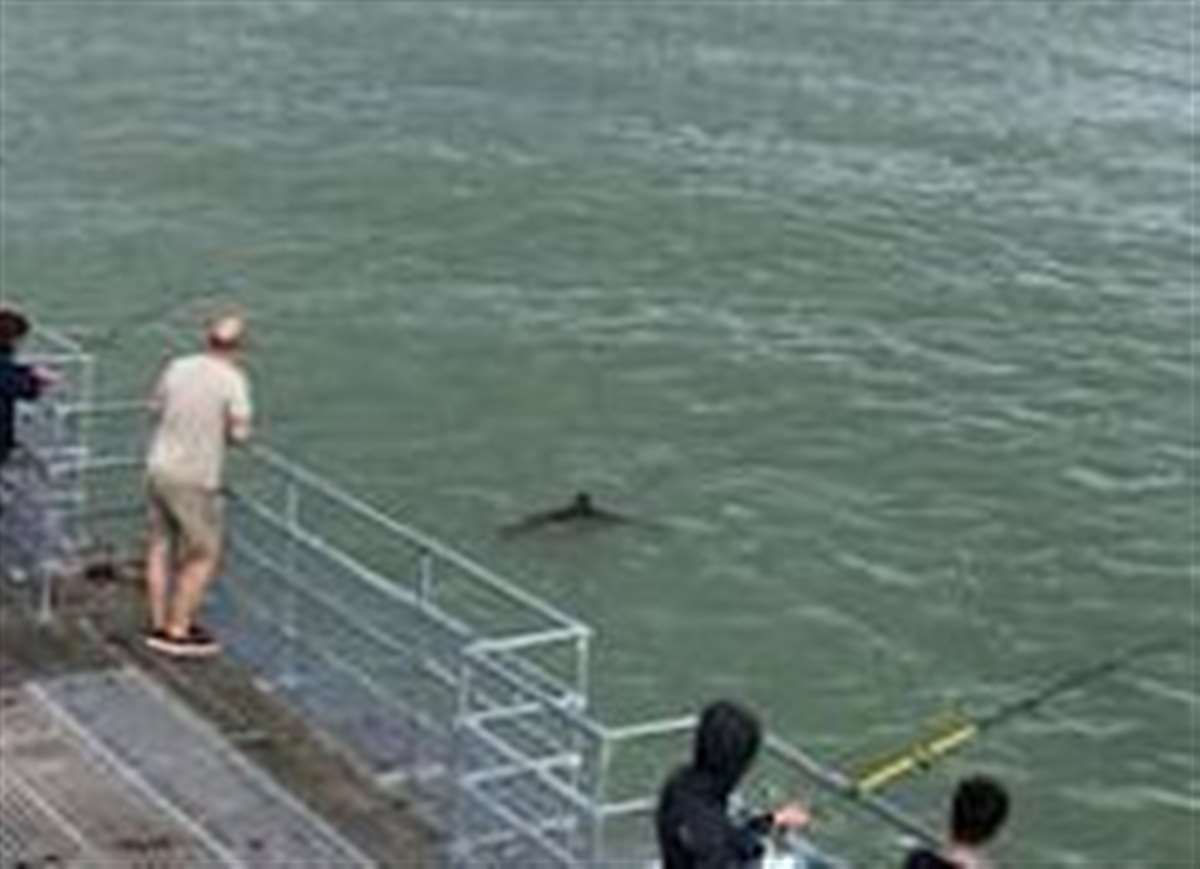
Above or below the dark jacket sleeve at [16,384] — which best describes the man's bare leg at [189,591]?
below

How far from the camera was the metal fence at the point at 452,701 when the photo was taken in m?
14.4

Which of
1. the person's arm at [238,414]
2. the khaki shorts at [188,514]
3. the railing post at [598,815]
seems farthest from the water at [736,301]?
the railing post at [598,815]

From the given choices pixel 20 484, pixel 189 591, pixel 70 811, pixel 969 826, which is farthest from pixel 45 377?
pixel 969 826

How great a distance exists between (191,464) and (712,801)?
614cm

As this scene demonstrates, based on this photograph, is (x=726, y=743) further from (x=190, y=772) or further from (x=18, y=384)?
(x=18, y=384)

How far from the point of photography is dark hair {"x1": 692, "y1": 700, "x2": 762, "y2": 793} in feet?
36.5

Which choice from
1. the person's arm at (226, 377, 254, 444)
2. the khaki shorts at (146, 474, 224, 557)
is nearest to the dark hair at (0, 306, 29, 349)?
the khaki shorts at (146, 474, 224, 557)

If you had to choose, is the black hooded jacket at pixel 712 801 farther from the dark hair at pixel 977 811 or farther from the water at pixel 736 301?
the water at pixel 736 301

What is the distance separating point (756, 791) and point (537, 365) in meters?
12.4

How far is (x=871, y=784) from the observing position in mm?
14047

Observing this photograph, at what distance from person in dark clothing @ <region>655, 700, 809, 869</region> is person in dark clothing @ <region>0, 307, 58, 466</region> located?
6.93m

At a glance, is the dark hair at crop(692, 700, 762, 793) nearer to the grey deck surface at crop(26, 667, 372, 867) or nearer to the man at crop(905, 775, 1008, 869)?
the man at crop(905, 775, 1008, 869)

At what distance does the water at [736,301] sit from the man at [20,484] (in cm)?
593

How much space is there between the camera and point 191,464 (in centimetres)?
1677
